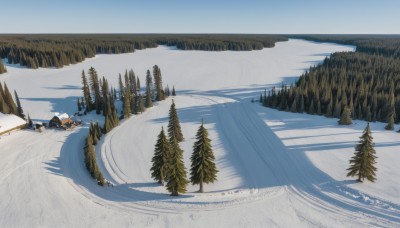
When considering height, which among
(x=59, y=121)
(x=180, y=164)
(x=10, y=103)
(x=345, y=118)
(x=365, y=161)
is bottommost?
(x=365, y=161)

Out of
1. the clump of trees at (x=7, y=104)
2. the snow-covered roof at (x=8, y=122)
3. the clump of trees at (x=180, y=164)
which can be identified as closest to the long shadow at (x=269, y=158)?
the clump of trees at (x=180, y=164)

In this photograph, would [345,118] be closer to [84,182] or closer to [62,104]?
[84,182]

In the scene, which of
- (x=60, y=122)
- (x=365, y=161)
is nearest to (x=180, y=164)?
(x=365, y=161)

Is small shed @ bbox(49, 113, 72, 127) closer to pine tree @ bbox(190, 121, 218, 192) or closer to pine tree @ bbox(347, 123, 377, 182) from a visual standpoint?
pine tree @ bbox(190, 121, 218, 192)

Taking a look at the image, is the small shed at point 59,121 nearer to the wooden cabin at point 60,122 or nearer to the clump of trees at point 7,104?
the wooden cabin at point 60,122

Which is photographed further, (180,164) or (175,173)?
(180,164)

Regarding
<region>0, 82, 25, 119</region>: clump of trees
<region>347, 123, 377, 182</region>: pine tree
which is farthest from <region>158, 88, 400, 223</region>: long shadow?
<region>0, 82, 25, 119</region>: clump of trees

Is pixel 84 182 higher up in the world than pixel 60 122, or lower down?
lower down
